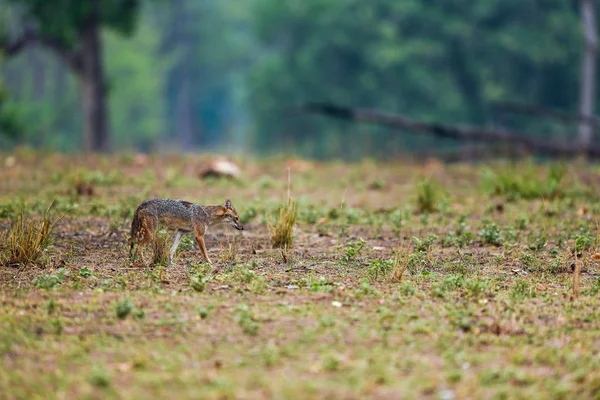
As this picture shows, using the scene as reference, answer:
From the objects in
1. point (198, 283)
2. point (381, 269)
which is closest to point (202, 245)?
point (198, 283)

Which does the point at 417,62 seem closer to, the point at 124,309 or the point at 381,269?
the point at 381,269

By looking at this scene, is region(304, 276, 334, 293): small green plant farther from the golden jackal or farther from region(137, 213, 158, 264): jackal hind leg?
region(137, 213, 158, 264): jackal hind leg

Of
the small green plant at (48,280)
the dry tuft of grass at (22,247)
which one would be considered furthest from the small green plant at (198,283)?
the dry tuft of grass at (22,247)

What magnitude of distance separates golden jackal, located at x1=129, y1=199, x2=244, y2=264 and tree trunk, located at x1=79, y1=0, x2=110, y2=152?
54.1 feet

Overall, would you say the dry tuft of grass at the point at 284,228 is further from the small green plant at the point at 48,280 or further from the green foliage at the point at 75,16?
the green foliage at the point at 75,16

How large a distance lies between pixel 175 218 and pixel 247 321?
2.30 metres

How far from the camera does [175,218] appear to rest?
8.22 meters

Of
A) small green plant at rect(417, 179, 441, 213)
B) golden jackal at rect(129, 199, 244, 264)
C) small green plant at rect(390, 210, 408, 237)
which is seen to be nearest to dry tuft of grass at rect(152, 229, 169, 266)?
golden jackal at rect(129, 199, 244, 264)

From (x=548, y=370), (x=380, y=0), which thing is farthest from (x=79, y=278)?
(x=380, y=0)

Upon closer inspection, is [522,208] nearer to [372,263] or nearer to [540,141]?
[372,263]

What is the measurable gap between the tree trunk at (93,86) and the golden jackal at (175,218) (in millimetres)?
16483

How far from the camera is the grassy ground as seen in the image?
16.9 ft

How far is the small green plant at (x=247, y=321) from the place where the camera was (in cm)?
601

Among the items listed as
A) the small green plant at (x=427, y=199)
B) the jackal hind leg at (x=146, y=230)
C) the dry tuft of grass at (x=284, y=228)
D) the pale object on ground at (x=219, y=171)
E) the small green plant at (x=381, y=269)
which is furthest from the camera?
the pale object on ground at (x=219, y=171)
